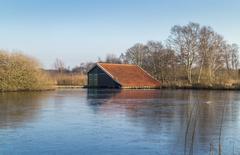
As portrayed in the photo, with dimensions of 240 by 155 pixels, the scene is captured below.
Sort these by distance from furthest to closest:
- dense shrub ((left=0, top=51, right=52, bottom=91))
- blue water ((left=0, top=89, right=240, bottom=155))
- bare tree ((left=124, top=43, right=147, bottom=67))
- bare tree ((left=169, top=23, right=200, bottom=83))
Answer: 1. bare tree ((left=124, top=43, right=147, bottom=67))
2. bare tree ((left=169, top=23, right=200, bottom=83))
3. dense shrub ((left=0, top=51, right=52, bottom=91))
4. blue water ((left=0, top=89, right=240, bottom=155))

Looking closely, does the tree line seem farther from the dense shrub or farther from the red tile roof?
the dense shrub

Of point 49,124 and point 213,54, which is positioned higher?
point 213,54

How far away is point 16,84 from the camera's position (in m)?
33.3

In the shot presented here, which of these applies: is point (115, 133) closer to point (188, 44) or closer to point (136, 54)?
point (188, 44)

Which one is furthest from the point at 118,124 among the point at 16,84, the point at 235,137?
the point at 16,84

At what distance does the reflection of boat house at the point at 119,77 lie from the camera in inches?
1769

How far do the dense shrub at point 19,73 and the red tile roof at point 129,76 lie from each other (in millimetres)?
12025

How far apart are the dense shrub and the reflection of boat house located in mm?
11677

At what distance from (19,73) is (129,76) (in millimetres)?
16560

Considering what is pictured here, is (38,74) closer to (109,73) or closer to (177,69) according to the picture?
(109,73)

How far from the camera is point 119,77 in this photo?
45.4 metres

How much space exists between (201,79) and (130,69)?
9143mm

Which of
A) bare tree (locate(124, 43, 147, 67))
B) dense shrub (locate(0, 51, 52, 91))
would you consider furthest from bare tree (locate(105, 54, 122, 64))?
dense shrub (locate(0, 51, 52, 91))

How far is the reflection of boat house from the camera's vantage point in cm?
4493
